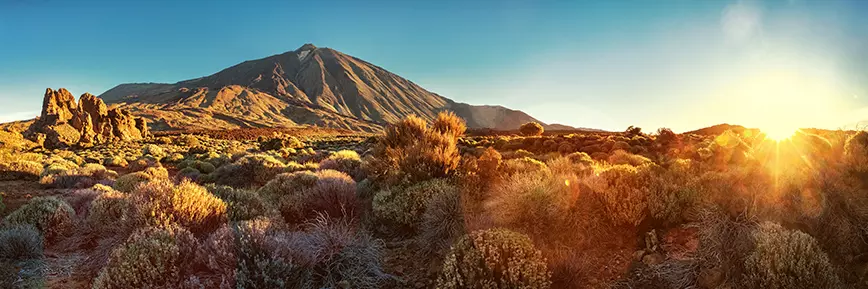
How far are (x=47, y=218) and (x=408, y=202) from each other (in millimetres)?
6494

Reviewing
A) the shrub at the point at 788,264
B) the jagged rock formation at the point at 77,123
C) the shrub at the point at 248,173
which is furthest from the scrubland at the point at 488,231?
the jagged rock formation at the point at 77,123

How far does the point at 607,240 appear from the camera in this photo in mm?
5242

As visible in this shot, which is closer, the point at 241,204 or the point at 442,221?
the point at 442,221

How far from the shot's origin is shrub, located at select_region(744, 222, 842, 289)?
135 inches

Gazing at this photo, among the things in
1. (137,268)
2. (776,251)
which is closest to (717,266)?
(776,251)

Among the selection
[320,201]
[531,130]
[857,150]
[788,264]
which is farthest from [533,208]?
[531,130]

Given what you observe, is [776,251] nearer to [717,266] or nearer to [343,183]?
[717,266]

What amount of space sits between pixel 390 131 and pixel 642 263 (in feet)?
27.5

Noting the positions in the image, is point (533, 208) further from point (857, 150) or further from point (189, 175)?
point (189, 175)

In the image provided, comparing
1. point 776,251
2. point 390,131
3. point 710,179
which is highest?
point 390,131

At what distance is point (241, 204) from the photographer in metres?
6.51

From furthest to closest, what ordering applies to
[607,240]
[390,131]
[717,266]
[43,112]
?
[43,112], [390,131], [607,240], [717,266]

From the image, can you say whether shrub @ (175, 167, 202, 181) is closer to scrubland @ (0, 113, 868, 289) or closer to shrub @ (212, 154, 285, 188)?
shrub @ (212, 154, 285, 188)

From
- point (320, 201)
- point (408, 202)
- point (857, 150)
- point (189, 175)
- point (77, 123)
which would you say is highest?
point (77, 123)
